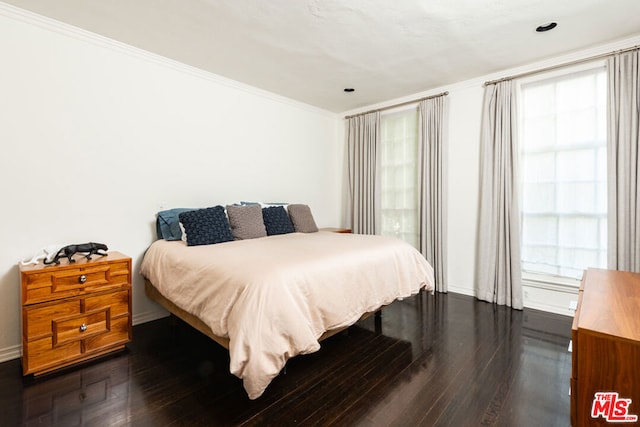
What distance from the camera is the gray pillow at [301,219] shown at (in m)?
3.64

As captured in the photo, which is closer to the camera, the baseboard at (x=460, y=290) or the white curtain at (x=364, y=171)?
the baseboard at (x=460, y=290)

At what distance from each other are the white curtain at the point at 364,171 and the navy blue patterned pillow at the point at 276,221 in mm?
1435

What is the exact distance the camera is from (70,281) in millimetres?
2080

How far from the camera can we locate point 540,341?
7.97 ft

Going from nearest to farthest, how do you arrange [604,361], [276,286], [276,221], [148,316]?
[604,361] < [276,286] < [148,316] < [276,221]

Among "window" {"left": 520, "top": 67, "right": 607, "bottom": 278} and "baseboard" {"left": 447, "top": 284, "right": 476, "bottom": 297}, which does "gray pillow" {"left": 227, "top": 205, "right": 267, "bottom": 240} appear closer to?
"baseboard" {"left": 447, "top": 284, "right": 476, "bottom": 297}

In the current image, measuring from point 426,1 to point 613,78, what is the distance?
1.93 metres

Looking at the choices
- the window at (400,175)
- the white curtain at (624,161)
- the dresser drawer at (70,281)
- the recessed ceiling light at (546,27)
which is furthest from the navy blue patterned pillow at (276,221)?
the white curtain at (624,161)

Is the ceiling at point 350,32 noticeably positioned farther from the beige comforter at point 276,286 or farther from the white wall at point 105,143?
the beige comforter at point 276,286

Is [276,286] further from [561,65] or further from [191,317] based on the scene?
[561,65]

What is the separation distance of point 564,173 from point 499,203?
2.05 feet

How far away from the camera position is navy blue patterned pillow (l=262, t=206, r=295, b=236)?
3356 mm

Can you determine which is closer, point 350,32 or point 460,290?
point 350,32

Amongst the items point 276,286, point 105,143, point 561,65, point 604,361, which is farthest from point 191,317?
point 561,65
